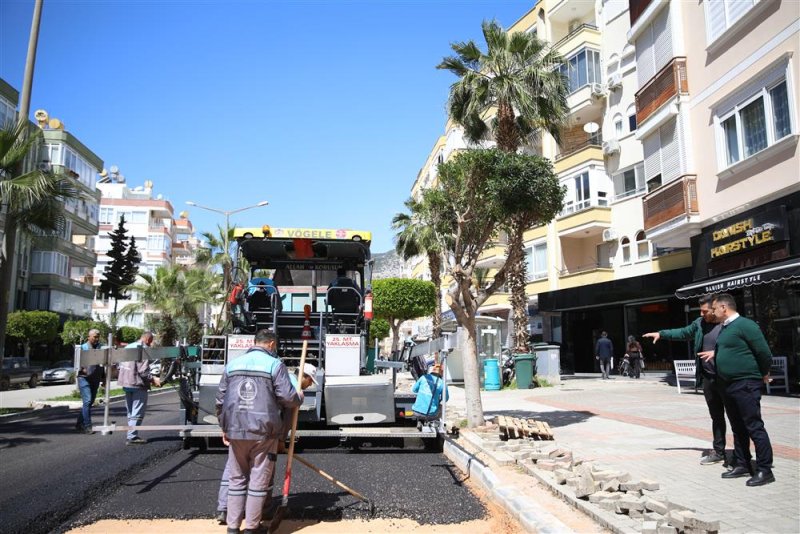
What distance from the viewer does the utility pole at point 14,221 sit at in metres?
13.8

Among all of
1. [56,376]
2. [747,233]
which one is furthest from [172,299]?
[747,233]

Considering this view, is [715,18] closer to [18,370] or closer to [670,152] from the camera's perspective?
[670,152]

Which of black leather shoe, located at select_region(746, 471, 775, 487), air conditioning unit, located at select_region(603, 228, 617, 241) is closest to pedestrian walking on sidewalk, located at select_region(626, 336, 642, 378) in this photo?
air conditioning unit, located at select_region(603, 228, 617, 241)

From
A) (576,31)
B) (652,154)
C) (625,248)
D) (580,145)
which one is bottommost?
(625,248)

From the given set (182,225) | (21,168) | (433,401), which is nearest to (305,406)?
(433,401)

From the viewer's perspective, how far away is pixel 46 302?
4422cm

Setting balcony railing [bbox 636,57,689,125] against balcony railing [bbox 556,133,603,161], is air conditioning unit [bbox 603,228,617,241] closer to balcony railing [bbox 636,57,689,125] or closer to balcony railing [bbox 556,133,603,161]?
balcony railing [bbox 556,133,603,161]

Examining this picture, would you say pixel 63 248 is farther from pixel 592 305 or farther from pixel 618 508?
pixel 618 508

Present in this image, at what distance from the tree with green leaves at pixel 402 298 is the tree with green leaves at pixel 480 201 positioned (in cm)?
3232

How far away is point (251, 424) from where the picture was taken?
4559 mm

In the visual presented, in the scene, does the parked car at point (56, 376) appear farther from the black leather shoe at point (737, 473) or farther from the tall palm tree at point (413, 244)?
the black leather shoe at point (737, 473)

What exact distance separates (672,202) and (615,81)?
12.7 metres

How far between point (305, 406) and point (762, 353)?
204 inches

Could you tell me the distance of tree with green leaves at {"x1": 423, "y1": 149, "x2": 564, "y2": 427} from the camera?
392 inches
